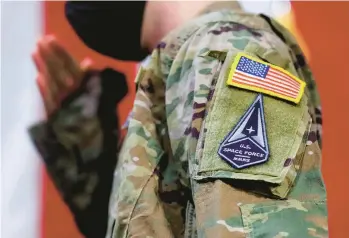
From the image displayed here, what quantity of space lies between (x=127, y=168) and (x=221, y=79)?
138 millimetres

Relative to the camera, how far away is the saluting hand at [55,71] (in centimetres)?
93

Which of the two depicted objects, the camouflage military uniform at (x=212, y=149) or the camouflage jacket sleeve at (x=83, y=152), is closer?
the camouflage military uniform at (x=212, y=149)

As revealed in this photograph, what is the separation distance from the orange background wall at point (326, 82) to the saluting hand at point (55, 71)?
13 millimetres

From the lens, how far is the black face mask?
3.10 ft

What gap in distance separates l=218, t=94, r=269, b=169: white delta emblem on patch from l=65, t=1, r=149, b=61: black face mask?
1.06 ft

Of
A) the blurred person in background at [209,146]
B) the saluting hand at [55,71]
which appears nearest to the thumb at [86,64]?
the saluting hand at [55,71]

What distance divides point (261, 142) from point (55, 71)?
1.29ft

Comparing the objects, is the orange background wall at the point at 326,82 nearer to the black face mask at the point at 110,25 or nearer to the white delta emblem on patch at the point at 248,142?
the black face mask at the point at 110,25

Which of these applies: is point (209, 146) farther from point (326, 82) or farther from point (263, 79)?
point (326, 82)

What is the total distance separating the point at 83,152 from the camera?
92 centimetres

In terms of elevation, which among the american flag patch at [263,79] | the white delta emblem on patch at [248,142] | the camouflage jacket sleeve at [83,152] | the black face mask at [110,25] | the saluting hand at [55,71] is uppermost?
the american flag patch at [263,79]

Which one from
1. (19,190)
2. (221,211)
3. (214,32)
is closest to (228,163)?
(221,211)

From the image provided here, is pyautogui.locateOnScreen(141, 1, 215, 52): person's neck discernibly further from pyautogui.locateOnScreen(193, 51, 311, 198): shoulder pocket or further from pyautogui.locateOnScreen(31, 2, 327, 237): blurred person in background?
pyautogui.locateOnScreen(193, 51, 311, 198): shoulder pocket

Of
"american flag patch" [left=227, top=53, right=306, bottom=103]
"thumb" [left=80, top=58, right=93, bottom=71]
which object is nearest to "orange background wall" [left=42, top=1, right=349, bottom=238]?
"thumb" [left=80, top=58, right=93, bottom=71]
